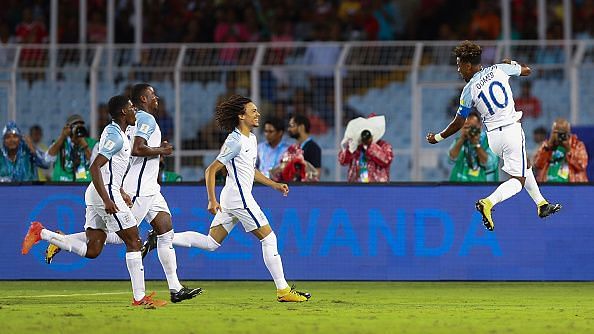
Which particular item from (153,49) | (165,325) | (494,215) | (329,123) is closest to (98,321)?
(165,325)

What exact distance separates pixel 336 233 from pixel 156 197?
3897 mm

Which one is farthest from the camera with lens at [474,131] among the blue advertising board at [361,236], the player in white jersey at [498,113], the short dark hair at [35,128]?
the short dark hair at [35,128]

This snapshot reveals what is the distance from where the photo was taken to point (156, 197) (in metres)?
12.4

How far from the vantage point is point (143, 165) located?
12.3 m

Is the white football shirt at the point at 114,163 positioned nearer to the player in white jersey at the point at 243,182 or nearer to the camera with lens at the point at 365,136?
the player in white jersey at the point at 243,182

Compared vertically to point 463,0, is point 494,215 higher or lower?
lower

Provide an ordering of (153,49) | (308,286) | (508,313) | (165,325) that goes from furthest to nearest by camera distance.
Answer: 1. (153,49)
2. (308,286)
3. (508,313)
4. (165,325)

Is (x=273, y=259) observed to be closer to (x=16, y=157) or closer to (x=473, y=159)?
(x=473, y=159)

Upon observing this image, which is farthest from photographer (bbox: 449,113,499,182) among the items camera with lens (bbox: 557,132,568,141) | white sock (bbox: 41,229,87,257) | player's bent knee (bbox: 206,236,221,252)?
white sock (bbox: 41,229,87,257)

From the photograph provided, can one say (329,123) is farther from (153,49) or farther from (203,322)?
(203,322)

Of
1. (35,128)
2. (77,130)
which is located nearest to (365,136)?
(77,130)

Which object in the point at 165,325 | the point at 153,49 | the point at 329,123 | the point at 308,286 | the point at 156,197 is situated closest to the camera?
the point at 165,325

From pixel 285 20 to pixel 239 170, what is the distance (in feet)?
38.3

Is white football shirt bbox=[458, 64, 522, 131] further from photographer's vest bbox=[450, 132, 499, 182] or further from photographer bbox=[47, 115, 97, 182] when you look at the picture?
photographer bbox=[47, 115, 97, 182]
